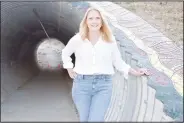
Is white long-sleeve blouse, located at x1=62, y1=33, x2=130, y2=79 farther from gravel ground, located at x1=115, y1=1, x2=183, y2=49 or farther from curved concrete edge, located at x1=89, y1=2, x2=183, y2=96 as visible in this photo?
gravel ground, located at x1=115, y1=1, x2=183, y2=49

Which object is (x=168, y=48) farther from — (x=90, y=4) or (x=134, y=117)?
(x=90, y=4)

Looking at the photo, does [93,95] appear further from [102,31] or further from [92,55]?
[102,31]

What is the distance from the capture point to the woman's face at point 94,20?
9.70 ft

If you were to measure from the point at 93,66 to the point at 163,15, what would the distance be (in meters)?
4.31

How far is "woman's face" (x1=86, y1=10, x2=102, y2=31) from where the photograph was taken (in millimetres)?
2957

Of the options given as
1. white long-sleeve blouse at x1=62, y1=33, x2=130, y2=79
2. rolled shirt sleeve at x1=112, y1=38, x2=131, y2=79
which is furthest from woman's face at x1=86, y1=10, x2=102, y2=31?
rolled shirt sleeve at x1=112, y1=38, x2=131, y2=79

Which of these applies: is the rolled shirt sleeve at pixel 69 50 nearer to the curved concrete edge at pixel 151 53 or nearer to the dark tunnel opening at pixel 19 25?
the curved concrete edge at pixel 151 53

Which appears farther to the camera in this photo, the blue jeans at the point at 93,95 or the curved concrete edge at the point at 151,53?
the curved concrete edge at the point at 151,53

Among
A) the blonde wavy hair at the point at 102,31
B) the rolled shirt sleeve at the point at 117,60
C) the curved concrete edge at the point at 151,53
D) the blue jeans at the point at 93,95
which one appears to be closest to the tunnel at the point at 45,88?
the curved concrete edge at the point at 151,53

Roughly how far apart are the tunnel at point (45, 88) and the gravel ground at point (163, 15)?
0.75 m

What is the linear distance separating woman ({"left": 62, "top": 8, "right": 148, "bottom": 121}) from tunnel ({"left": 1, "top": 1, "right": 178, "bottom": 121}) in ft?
6.84

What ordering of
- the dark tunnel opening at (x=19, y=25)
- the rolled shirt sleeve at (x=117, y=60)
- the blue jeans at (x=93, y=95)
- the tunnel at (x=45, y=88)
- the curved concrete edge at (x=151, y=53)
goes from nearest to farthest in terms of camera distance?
the blue jeans at (x=93, y=95) → the rolled shirt sleeve at (x=117, y=60) → the curved concrete edge at (x=151, y=53) → the tunnel at (x=45, y=88) → the dark tunnel opening at (x=19, y=25)

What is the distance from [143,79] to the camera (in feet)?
16.8

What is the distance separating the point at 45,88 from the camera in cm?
1167
